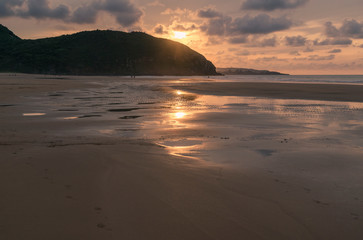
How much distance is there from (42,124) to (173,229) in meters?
7.89

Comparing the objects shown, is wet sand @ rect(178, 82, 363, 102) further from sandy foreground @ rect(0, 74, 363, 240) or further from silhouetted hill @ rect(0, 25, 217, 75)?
silhouetted hill @ rect(0, 25, 217, 75)

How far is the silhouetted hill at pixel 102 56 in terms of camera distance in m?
141

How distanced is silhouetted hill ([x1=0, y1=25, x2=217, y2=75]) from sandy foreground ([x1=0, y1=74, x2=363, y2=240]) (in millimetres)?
129254

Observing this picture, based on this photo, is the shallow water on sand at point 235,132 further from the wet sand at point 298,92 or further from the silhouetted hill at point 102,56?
the silhouetted hill at point 102,56

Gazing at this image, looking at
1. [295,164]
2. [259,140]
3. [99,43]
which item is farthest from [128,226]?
[99,43]

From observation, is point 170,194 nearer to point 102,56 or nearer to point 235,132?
point 235,132

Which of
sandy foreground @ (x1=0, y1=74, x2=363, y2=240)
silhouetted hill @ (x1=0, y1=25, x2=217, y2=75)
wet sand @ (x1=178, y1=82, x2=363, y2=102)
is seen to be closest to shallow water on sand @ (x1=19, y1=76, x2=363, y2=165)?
sandy foreground @ (x1=0, y1=74, x2=363, y2=240)

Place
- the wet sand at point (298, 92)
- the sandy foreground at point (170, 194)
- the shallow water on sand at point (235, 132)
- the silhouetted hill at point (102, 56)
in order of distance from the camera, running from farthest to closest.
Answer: the silhouetted hill at point (102, 56), the wet sand at point (298, 92), the shallow water on sand at point (235, 132), the sandy foreground at point (170, 194)

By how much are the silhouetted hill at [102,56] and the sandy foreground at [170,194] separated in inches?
5089

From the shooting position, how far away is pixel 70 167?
5.06 metres

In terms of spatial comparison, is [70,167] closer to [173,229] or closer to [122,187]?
[122,187]

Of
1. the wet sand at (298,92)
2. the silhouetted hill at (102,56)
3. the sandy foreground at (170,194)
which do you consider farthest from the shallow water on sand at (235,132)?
the silhouetted hill at (102,56)

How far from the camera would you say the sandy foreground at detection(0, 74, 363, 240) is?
3.12m

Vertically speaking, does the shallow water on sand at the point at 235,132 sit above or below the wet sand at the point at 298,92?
below
